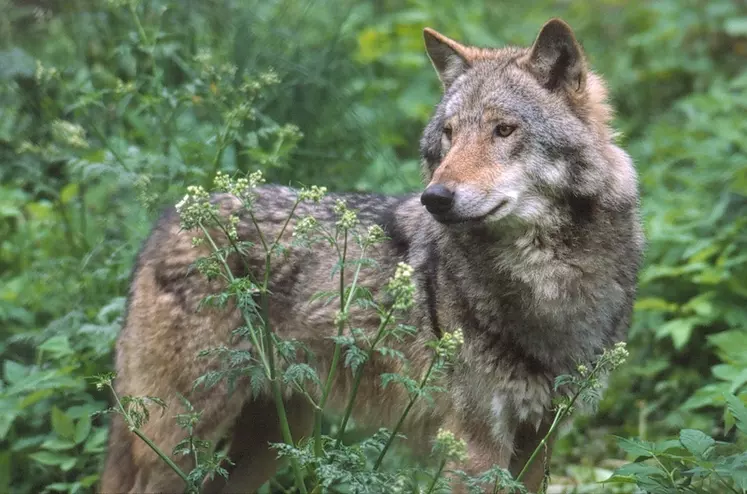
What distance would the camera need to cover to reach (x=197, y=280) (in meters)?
4.42

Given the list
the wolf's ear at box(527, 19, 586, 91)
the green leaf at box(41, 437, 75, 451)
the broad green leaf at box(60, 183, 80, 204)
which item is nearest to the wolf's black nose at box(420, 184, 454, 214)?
the wolf's ear at box(527, 19, 586, 91)

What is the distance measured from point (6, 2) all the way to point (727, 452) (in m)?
5.72

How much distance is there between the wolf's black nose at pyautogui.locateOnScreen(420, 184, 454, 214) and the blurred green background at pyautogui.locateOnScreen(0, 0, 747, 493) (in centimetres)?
133

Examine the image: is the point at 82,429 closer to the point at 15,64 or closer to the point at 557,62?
the point at 15,64

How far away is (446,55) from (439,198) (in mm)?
1142

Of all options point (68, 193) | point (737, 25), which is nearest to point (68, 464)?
point (68, 193)

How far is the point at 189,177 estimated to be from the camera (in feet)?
17.2

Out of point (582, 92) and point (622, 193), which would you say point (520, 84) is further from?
point (622, 193)

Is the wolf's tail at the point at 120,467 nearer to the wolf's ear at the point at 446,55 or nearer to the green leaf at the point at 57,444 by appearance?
the green leaf at the point at 57,444

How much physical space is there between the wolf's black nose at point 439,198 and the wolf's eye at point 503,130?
441 millimetres

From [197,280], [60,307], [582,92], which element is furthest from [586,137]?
[60,307]

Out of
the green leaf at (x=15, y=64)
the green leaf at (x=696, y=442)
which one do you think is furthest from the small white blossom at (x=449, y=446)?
the green leaf at (x=15, y=64)

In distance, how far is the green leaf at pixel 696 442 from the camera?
133 inches

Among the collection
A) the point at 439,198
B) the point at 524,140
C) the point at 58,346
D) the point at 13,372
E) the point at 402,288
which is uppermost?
the point at 524,140
